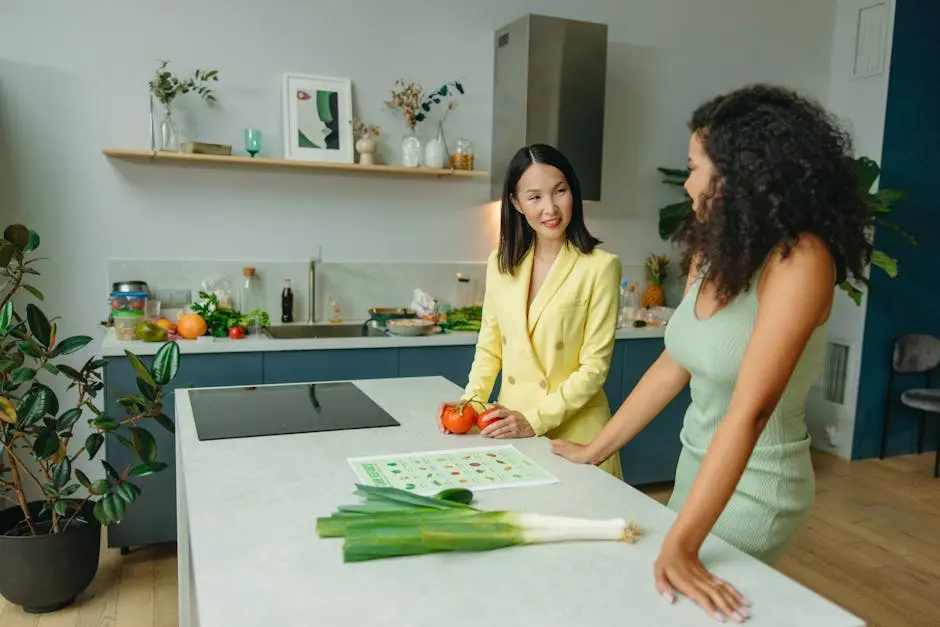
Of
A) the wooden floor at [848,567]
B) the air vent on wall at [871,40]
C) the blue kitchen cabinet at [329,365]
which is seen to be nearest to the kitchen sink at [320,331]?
the blue kitchen cabinet at [329,365]

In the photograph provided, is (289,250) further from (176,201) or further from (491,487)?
(491,487)

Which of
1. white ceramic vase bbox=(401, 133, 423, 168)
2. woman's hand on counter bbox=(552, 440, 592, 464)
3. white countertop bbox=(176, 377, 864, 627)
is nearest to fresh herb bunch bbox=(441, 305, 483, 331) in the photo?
white ceramic vase bbox=(401, 133, 423, 168)

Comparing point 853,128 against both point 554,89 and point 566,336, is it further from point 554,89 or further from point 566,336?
point 566,336

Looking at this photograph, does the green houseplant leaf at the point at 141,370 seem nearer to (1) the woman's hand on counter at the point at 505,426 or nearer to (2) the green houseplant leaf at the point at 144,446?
(2) the green houseplant leaf at the point at 144,446

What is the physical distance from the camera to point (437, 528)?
115 centimetres

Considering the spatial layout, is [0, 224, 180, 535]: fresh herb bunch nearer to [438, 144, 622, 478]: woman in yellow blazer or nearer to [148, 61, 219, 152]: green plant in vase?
[438, 144, 622, 478]: woman in yellow blazer

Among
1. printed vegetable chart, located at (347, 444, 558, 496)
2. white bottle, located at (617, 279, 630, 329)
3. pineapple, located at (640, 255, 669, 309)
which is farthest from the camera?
pineapple, located at (640, 255, 669, 309)

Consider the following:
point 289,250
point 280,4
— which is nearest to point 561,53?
point 280,4

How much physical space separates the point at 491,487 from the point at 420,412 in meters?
0.59

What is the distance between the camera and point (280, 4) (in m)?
3.58

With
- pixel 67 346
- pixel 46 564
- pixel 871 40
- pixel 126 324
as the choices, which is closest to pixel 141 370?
pixel 67 346

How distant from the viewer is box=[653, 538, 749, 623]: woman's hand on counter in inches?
39.5

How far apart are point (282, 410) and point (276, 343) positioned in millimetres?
1206

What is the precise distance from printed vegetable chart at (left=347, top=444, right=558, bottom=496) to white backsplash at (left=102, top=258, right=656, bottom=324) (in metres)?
2.29
